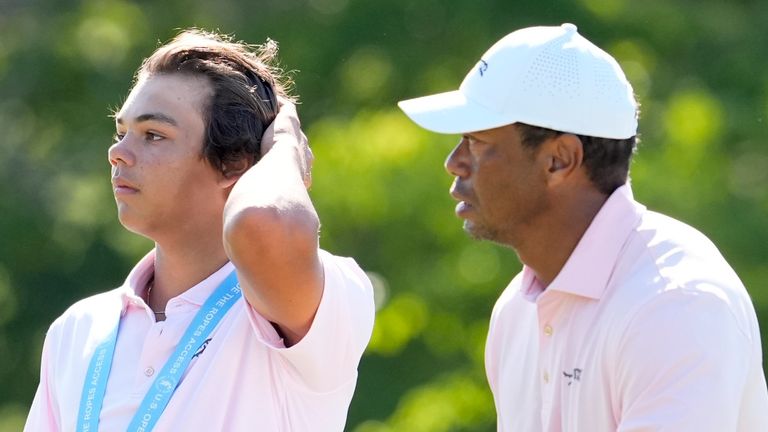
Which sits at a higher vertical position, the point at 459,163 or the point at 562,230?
the point at 459,163

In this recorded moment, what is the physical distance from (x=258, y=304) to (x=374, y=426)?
4.78 m

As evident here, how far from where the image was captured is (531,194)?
3146 mm

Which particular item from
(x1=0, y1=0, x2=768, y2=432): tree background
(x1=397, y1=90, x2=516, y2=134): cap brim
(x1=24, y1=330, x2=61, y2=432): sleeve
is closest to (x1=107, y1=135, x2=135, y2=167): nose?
(x1=24, y1=330, x2=61, y2=432): sleeve

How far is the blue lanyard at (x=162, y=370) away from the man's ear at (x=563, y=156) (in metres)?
0.70

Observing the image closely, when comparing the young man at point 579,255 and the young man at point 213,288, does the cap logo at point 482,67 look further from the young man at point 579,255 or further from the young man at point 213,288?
the young man at point 213,288

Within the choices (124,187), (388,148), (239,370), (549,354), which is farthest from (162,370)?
(388,148)

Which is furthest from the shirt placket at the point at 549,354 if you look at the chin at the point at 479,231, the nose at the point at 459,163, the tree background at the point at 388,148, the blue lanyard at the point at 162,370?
the tree background at the point at 388,148

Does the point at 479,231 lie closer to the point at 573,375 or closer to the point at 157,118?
the point at 573,375

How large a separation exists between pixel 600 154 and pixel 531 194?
0.17m

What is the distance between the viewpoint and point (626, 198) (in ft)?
10.3

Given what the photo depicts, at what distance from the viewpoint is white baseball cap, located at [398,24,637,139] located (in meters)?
3.14

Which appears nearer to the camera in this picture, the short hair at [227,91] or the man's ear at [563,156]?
the man's ear at [563,156]

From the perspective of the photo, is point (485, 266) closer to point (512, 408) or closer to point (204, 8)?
point (204, 8)

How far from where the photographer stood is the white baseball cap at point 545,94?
314 cm
